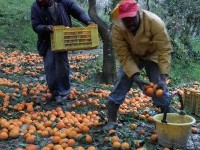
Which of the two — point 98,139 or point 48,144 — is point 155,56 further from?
point 48,144

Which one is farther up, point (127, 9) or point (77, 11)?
point (77, 11)

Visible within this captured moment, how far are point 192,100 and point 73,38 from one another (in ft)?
8.10

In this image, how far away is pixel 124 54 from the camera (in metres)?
5.21

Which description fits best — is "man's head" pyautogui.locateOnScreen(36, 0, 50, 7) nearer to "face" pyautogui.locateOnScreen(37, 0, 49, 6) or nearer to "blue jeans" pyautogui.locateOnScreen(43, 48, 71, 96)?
"face" pyautogui.locateOnScreen(37, 0, 49, 6)

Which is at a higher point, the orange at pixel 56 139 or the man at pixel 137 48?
the man at pixel 137 48

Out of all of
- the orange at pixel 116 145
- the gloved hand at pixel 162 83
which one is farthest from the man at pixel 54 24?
the orange at pixel 116 145

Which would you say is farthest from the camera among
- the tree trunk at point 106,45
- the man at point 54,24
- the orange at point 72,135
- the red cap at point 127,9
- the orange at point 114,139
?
the tree trunk at point 106,45

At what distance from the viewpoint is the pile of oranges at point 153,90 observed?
4.86m

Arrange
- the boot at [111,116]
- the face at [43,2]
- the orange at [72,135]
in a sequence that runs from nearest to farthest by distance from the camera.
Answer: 1. the orange at [72,135]
2. the boot at [111,116]
3. the face at [43,2]

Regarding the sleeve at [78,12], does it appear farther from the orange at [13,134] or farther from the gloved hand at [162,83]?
the orange at [13,134]

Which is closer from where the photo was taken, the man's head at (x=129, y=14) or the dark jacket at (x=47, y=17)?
the man's head at (x=129, y=14)

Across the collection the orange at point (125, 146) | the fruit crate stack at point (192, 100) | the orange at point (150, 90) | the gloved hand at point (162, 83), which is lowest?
the orange at point (125, 146)

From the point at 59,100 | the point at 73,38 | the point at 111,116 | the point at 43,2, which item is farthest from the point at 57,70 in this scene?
the point at 111,116

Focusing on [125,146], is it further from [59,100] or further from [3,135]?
[59,100]
